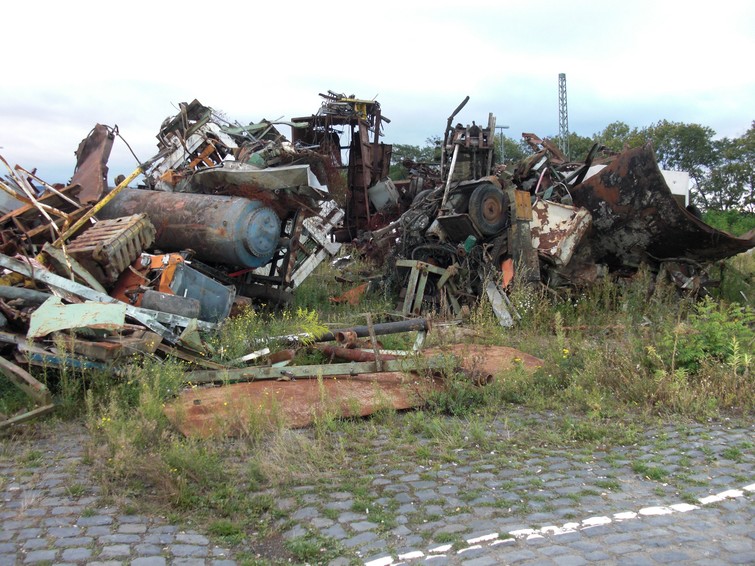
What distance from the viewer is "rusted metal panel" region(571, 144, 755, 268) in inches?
340

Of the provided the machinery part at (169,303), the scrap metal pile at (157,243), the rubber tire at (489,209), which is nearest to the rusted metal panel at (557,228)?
the rubber tire at (489,209)

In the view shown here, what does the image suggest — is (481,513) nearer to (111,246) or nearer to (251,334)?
(251,334)

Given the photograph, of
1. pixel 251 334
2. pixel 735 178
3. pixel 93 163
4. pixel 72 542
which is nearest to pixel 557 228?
pixel 251 334

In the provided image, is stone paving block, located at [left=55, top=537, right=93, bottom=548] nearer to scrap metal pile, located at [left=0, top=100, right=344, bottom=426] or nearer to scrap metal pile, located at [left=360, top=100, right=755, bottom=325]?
scrap metal pile, located at [left=0, top=100, right=344, bottom=426]

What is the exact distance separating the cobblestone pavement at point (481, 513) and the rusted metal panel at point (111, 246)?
8.85ft

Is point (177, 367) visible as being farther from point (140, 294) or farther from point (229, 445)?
point (140, 294)

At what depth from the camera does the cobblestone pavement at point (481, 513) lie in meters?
2.78

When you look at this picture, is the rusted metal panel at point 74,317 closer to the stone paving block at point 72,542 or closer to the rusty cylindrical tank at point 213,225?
the stone paving block at point 72,542

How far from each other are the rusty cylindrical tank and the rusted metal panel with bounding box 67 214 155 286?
832 mm

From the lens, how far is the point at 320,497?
3.37m

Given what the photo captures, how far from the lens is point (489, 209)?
876cm

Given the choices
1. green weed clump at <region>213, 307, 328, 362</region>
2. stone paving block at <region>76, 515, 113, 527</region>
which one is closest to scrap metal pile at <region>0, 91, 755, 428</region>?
green weed clump at <region>213, 307, 328, 362</region>

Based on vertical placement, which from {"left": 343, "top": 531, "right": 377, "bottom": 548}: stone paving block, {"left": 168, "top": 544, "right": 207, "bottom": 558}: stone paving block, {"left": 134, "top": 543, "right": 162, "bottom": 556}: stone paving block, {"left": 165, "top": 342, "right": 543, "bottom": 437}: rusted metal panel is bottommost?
{"left": 168, "top": 544, "right": 207, "bottom": 558}: stone paving block

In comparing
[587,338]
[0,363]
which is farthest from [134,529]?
[587,338]
